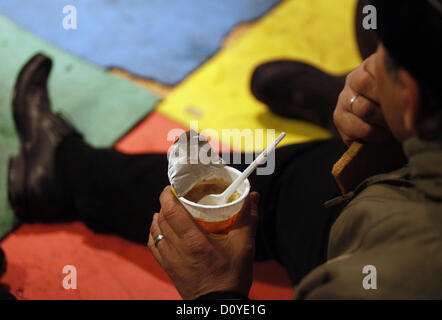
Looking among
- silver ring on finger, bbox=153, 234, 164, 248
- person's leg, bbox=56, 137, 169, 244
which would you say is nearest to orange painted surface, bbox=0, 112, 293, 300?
person's leg, bbox=56, 137, 169, 244

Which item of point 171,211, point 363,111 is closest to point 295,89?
point 363,111

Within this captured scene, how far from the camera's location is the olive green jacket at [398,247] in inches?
17.8

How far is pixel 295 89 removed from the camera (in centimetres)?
141

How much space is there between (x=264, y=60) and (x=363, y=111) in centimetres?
113

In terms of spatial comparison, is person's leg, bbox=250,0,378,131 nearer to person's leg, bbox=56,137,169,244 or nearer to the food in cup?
person's leg, bbox=56,137,169,244

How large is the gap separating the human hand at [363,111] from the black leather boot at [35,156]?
0.76 meters

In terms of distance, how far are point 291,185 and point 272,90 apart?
0.62 metres

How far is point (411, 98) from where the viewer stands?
17.3 inches

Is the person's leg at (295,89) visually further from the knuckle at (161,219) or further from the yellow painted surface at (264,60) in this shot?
the knuckle at (161,219)

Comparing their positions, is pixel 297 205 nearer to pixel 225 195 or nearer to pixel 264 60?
pixel 225 195

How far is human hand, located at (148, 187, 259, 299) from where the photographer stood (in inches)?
23.5

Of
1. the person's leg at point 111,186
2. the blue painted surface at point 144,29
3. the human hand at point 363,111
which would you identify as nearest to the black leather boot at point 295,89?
the blue painted surface at point 144,29
